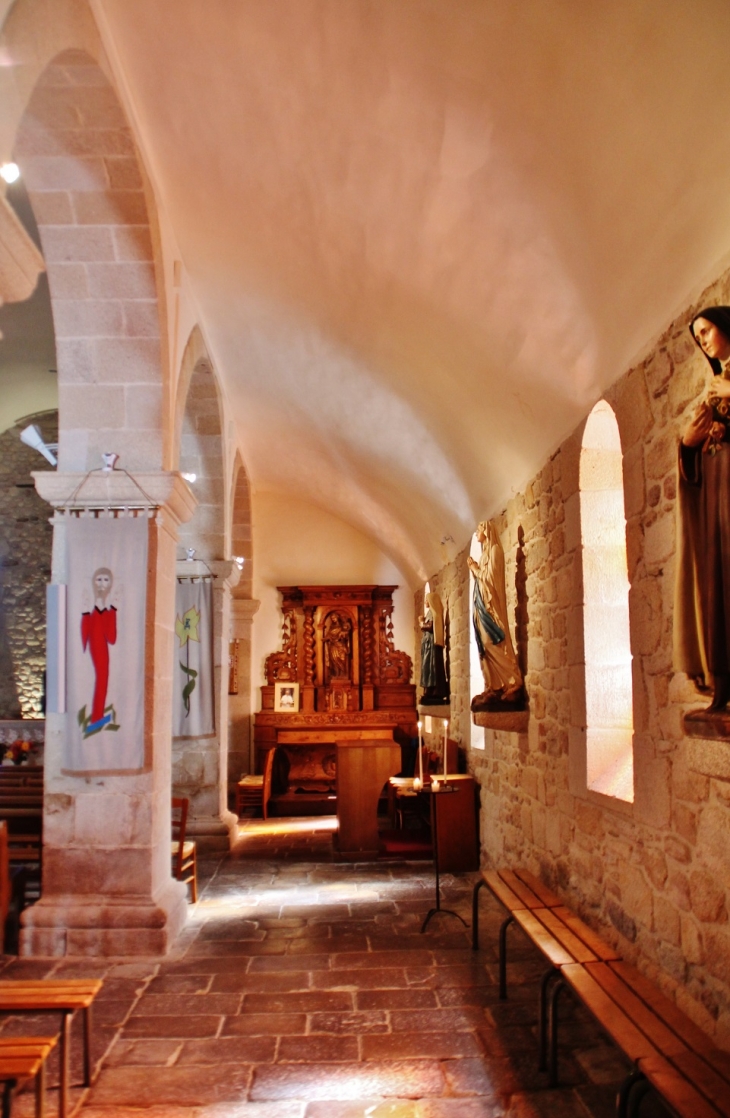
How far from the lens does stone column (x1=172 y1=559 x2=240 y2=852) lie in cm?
801

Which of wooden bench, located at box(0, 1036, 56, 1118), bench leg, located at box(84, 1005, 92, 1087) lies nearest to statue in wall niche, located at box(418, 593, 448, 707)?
bench leg, located at box(84, 1005, 92, 1087)

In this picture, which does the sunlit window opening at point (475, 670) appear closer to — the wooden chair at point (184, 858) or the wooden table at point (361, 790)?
the wooden table at point (361, 790)

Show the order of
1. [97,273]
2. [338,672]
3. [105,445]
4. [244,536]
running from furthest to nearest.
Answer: [338,672]
[244,536]
[105,445]
[97,273]

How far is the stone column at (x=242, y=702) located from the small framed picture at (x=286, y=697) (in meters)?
0.38

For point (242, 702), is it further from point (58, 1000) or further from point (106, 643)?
point (58, 1000)

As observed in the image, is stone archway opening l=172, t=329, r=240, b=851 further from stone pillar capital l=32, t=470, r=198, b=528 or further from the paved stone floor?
stone pillar capital l=32, t=470, r=198, b=528

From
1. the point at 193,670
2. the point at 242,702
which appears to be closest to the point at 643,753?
the point at 193,670

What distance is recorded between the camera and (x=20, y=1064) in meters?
2.30

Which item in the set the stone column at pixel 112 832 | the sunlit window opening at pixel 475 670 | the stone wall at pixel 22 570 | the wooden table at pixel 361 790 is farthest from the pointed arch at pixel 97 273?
the stone wall at pixel 22 570

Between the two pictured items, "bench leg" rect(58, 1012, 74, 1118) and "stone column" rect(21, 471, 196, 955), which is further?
"stone column" rect(21, 471, 196, 955)

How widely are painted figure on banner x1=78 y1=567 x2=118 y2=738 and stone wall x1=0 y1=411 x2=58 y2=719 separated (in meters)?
6.60

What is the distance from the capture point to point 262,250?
5289 mm

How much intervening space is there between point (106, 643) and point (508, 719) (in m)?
2.55

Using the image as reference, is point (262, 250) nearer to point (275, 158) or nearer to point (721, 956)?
point (275, 158)
